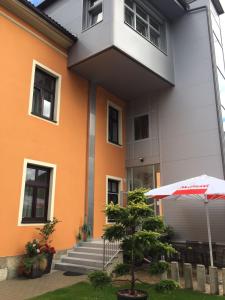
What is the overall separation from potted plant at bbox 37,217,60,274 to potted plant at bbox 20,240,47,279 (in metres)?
0.18

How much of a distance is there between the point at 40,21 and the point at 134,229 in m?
8.44

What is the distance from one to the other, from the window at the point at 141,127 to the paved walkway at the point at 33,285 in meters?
7.04

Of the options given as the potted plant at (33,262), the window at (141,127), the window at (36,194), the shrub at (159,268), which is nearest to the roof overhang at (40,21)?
the window at (141,127)

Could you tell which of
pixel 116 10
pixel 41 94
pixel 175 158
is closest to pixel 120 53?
pixel 116 10

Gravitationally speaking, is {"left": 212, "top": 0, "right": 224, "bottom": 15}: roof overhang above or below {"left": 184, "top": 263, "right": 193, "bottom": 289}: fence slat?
above

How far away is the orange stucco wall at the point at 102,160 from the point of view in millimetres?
11348

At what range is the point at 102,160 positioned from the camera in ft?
39.7

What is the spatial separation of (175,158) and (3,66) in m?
7.30

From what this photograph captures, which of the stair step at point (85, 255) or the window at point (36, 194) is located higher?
the window at point (36, 194)

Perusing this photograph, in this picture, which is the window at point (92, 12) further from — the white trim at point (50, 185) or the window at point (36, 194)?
the window at point (36, 194)

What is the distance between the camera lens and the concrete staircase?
28.4 ft

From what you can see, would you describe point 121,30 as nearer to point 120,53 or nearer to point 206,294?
point 120,53

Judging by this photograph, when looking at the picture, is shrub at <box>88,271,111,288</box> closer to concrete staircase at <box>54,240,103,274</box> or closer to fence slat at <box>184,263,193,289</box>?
fence slat at <box>184,263,193,289</box>

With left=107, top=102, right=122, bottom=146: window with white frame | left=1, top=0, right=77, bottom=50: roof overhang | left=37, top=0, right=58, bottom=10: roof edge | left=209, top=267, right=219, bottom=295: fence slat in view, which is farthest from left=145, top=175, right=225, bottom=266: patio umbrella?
left=37, top=0, right=58, bottom=10: roof edge
